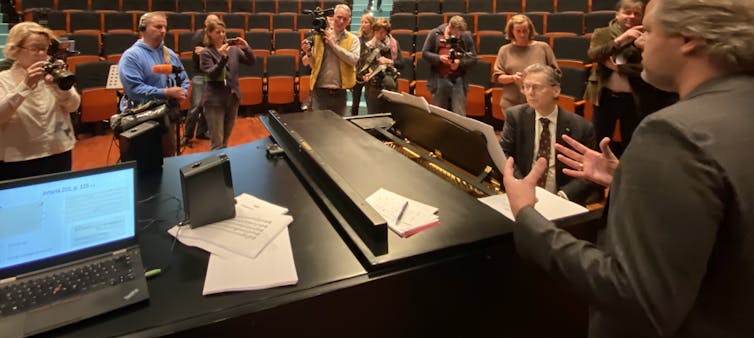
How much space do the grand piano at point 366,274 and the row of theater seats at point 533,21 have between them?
4680 mm

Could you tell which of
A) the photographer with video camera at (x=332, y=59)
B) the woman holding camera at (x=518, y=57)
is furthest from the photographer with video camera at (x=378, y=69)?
the woman holding camera at (x=518, y=57)

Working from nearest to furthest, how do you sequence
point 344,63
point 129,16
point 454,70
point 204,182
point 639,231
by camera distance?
point 639,231 → point 204,182 → point 344,63 → point 454,70 → point 129,16

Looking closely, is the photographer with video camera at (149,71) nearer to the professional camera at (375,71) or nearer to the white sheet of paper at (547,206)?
the professional camera at (375,71)

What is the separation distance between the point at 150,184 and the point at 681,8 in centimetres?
171

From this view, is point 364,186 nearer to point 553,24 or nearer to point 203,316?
point 203,316

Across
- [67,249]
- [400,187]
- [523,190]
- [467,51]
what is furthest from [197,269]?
[467,51]

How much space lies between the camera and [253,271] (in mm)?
1141

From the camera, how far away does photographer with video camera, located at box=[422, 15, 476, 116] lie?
409 cm

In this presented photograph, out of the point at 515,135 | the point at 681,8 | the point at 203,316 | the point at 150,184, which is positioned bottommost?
the point at 203,316

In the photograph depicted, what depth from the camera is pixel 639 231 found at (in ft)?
2.53

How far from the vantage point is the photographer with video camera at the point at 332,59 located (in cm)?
358

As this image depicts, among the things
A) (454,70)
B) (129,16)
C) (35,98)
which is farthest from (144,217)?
(129,16)

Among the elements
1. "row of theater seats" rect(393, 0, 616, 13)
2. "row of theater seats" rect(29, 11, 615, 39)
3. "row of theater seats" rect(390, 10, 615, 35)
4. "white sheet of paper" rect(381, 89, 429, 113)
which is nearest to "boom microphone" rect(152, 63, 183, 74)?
"white sheet of paper" rect(381, 89, 429, 113)

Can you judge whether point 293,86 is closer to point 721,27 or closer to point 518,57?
point 518,57
